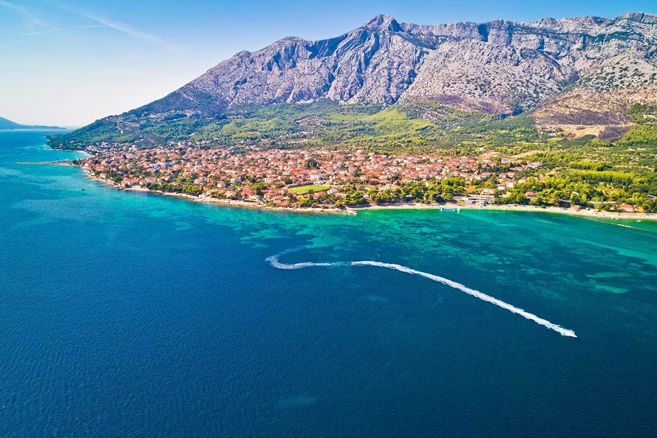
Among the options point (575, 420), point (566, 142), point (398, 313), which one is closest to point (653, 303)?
A: point (575, 420)

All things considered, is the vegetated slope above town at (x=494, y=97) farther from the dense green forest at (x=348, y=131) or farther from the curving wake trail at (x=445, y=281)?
the curving wake trail at (x=445, y=281)

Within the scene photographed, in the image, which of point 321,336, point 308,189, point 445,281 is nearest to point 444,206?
point 308,189

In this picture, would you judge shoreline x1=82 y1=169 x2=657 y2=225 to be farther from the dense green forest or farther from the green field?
the dense green forest

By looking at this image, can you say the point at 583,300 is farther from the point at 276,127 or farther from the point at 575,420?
the point at 276,127

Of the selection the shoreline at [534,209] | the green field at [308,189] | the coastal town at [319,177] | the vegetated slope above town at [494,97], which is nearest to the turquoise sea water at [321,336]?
the shoreline at [534,209]

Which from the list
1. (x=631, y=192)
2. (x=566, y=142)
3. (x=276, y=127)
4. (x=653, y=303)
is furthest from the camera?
(x=276, y=127)

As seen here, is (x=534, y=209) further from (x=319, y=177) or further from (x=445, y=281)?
(x=319, y=177)
